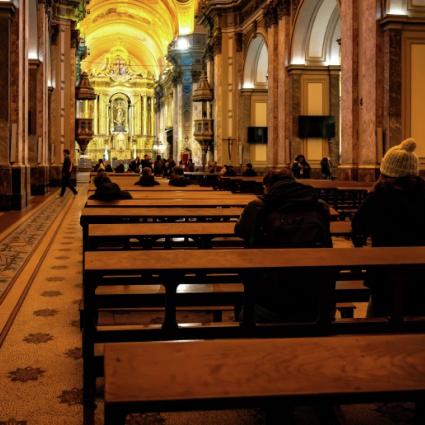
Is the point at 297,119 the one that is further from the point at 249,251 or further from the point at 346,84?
the point at 249,251

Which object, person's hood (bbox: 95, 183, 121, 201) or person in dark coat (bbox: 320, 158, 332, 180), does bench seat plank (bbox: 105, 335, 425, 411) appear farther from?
person in dark coat (bbox: 320, 158, 332, 180)

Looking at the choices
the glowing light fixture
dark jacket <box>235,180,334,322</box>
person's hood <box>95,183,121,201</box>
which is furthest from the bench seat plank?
the glowing light fixture

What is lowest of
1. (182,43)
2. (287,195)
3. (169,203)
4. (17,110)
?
(169,203)

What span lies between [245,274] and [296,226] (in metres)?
0.50

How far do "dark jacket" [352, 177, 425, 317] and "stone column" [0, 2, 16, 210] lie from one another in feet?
32.2

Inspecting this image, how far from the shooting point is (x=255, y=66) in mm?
23328

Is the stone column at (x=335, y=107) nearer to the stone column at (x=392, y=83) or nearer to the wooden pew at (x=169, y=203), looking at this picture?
the stone column at (x=392, y=83)

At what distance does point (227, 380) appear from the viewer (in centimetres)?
149

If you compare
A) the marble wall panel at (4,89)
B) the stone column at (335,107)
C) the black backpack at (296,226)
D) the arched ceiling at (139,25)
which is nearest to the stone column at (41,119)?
the marble wall panel at (4,89)

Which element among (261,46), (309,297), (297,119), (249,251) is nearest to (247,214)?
(249,251)

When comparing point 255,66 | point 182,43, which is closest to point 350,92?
point 255,66

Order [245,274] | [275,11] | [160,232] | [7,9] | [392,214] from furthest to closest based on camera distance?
[275,11], [7,9], [160,232], [392,214], [245,274]

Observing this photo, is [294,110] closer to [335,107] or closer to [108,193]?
[335,107]

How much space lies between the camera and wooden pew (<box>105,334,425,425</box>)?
4.63 feet
